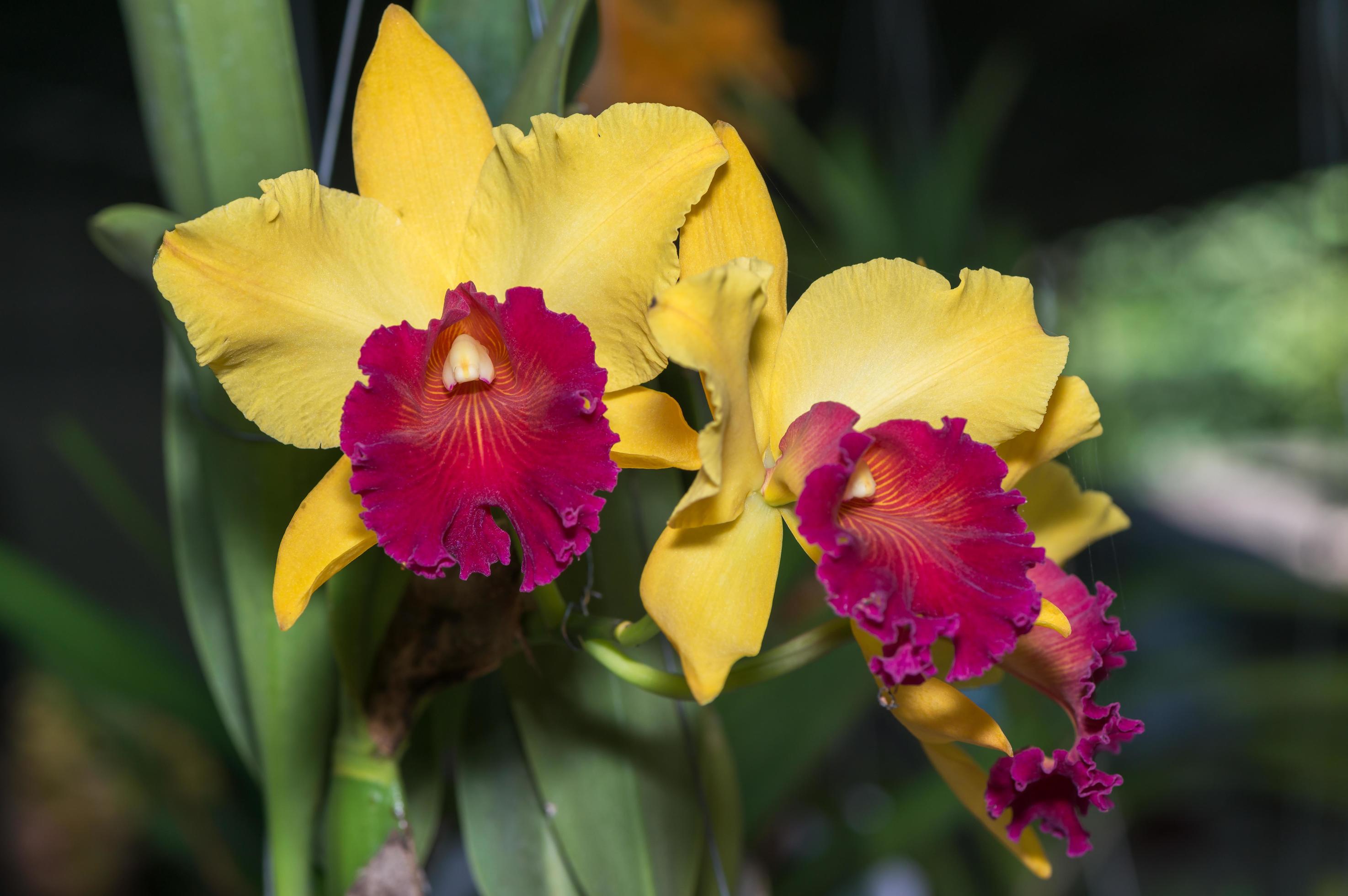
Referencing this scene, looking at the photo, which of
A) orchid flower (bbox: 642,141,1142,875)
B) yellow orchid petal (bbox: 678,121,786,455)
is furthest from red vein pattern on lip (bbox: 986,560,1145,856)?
yellow orchid petal (bbox: 678,121,786,455)

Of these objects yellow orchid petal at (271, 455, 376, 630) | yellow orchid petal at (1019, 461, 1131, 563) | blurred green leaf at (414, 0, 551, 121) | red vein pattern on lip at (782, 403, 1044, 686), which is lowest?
yellow orchid petal at (1019, 461, 1131, 563)

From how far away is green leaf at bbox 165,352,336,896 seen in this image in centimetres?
40

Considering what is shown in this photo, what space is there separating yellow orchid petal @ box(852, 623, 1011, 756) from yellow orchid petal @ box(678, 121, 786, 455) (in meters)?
0.09

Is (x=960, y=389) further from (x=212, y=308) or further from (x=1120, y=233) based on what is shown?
(x=1120, y=233)

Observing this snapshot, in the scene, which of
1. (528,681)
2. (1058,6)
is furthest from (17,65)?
(1058,6)

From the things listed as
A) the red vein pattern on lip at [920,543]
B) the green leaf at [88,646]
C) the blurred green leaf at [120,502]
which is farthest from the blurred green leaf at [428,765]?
the blurred green leaf at [120,502]

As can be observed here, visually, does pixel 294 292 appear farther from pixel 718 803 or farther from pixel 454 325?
pixel 718 803

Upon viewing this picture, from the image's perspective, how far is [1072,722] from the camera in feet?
1.09

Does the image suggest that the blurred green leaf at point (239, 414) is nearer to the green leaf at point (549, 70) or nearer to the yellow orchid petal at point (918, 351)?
the green leaf at point (549, 70)

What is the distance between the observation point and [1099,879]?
1.09 metres

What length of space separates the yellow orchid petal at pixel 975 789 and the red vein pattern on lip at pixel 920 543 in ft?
0.28

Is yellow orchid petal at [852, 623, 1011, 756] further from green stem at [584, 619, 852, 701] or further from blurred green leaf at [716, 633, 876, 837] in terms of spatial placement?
blurred green leaf at [716, 633, 876, 837]

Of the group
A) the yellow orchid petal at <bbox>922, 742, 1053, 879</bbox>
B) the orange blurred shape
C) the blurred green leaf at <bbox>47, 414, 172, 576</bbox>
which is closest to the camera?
the yellow orchid petal at <bbox>922, 742, 1053, 879</bbox>

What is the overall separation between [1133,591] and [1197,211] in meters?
4.08
